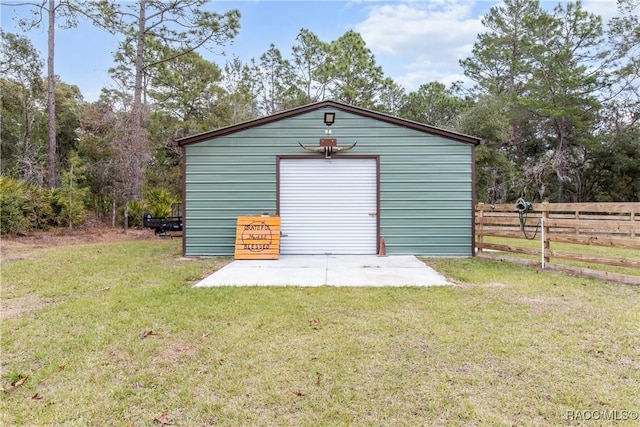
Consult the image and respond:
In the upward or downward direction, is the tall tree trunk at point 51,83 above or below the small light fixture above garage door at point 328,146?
above

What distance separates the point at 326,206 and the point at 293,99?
15.1 metres

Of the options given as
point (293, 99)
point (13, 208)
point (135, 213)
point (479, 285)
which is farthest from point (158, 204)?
point (293, 99)

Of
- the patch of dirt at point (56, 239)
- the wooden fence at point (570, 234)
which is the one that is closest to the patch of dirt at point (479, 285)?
the wooden fence at point (570, 234)

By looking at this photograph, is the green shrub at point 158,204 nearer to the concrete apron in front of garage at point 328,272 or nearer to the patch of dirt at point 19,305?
the concrete apron in front of garage at point 328,272

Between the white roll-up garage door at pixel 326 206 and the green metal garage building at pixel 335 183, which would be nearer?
the green metal garage building at pixel 335 183

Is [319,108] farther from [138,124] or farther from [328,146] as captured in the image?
[138,124]

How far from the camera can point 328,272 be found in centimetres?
565

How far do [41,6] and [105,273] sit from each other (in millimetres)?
12684

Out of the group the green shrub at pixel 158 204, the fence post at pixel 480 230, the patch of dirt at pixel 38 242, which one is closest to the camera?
the patch of dirt at pixel 38 242

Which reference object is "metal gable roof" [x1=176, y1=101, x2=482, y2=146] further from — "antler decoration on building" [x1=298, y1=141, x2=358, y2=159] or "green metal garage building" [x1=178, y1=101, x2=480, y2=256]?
"antler decoration on building" [x1=298, y1=141, x2=358, y2=159]

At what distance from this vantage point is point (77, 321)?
3.34m

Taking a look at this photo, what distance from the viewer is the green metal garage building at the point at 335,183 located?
754 cm

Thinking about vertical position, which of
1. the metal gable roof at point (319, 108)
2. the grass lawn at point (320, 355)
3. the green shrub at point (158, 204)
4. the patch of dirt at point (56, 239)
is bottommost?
the grass lawn at point (320, 355)

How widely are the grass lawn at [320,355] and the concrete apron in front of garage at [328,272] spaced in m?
0.42
